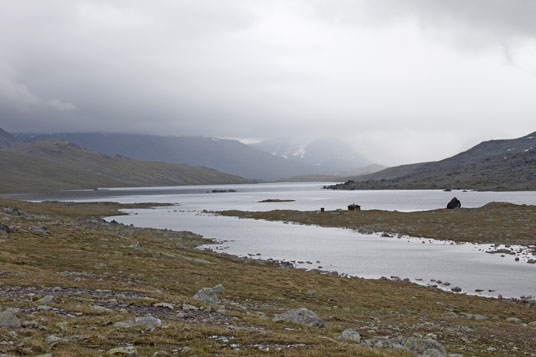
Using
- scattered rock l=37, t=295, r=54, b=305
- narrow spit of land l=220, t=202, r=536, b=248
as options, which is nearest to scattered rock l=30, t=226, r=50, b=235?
scattered rock l=37, t=295, r=54, b=305

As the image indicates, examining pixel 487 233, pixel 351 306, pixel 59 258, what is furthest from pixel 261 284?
pixel 487 233

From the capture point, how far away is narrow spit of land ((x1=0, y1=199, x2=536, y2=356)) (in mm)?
16500

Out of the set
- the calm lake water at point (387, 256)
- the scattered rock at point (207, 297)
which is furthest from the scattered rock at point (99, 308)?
the calm lake water at point (387, 256)

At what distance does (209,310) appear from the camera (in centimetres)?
2438

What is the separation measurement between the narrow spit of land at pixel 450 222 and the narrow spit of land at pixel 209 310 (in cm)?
4171

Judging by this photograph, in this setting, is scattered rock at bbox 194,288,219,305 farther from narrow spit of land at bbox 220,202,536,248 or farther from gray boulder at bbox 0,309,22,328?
narrow spit of land at bbox 220,202,536,248

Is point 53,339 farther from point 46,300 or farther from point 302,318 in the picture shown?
point 302,318

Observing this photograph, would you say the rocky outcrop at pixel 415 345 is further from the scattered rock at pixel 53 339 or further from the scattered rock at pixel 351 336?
the scattered rock at pixel 53 339

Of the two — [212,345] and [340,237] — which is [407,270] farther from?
[212,345]

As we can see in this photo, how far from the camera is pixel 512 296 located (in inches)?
1549

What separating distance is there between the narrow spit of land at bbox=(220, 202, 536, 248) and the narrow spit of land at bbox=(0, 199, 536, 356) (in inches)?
1642

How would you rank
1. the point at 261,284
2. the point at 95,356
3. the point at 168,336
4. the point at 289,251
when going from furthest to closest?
the point at 289,251 < the point at 261,284 < the point at 168,336 < the point at 95,356

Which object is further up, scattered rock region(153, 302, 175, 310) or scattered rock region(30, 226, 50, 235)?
scattered rock region(30, 226, 50, 235)

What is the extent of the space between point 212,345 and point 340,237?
70632 millimetres
